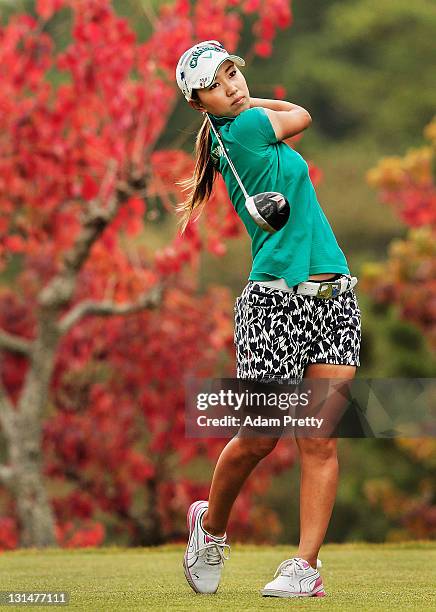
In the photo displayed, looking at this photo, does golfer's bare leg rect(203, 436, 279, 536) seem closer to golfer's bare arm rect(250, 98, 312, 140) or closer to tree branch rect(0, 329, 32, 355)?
golfer's bare arm rect(250, 98, 312, 140)

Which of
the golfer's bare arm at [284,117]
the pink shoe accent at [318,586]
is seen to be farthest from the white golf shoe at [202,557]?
the golfer's bare arm at [284,117]

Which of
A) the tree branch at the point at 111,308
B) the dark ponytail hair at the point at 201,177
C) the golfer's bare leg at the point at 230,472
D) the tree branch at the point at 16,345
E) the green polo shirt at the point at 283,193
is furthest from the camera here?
the tree branch at the point at 16,345

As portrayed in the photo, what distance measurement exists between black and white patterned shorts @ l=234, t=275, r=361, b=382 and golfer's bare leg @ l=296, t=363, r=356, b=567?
0.04m

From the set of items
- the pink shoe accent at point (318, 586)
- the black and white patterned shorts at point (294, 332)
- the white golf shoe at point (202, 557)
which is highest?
the black and white patterned shorts at point (294, 332)

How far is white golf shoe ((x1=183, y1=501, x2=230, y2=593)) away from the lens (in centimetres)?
373

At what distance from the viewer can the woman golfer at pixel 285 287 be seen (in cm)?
356

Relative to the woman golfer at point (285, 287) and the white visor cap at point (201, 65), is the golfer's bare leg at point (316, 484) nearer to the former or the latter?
the woman golfer at point (285, 287)

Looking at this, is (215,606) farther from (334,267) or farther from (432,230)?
(432,230)

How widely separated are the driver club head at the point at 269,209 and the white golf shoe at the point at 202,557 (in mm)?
969

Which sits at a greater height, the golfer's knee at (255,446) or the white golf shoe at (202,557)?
the golfer's knee at (255,446)

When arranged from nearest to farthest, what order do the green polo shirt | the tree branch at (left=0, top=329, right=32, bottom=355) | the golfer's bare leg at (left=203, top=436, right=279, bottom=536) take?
the green polo shirt, the golfer's bare leg at (left=203, top=436, right=279, bottom=536), the tree branch at (left=0, top=329, right=32, bottom=355)

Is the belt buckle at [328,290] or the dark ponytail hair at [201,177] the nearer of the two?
the belt buckle at [328,290]
